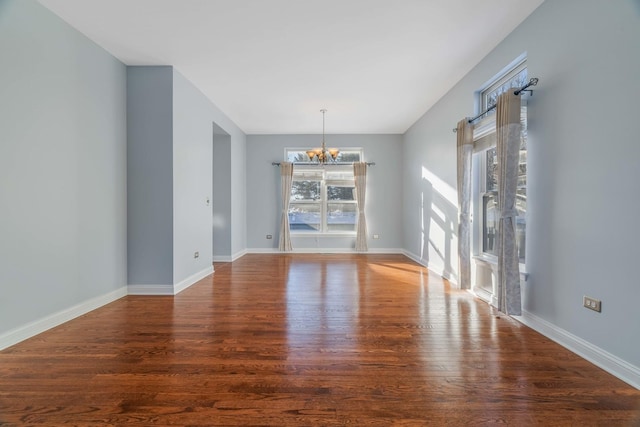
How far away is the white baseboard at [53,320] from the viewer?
7.44 ft

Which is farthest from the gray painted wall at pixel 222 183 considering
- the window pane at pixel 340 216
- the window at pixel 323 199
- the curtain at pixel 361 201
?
the curtain at pixel 361 201

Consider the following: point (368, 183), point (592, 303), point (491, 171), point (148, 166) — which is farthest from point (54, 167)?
point (368, 183)

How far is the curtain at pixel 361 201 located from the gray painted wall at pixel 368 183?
174 mm

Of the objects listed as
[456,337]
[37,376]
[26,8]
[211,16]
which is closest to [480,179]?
[456,337]

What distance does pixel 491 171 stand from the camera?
3568 millimetres

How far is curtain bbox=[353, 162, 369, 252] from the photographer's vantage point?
23.2ft

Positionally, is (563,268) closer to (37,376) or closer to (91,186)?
(37,376)

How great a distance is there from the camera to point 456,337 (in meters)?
2.43

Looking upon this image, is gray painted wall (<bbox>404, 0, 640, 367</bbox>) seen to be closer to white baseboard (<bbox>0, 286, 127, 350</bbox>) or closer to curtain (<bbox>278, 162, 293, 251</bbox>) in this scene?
white baseboard (<bbox>0, 286, 127, 350</bbox>)

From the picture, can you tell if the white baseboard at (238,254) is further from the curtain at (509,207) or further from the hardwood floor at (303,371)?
the curtain at (509,207)

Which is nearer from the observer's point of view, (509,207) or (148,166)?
(509,207)

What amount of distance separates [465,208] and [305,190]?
4334mm

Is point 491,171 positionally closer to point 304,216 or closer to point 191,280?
point 191,280

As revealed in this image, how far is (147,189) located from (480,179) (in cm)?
440
